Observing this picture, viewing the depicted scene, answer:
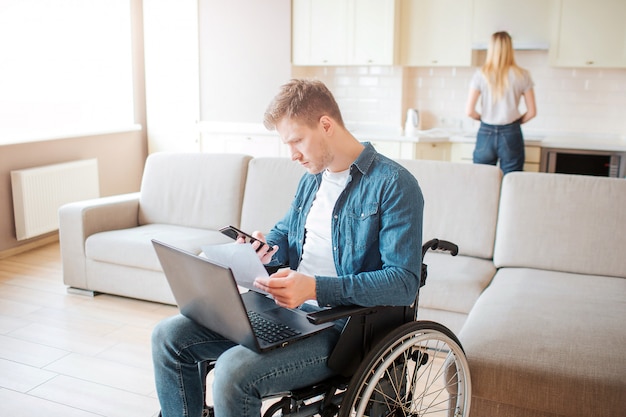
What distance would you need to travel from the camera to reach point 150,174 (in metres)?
3.98

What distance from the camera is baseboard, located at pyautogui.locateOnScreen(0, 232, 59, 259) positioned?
15.1 ft

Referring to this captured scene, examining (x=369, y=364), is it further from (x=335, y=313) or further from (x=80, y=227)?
(x=80, y=227)

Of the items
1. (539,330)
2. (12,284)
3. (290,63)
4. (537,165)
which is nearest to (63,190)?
(12,284)

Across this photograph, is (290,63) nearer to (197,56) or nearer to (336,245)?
(197,56)

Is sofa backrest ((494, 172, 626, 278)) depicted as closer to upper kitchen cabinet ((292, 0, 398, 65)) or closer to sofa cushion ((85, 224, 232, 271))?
sofa cushion ((85, 224, 232, 271))

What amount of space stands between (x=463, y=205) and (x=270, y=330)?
5.50 ft

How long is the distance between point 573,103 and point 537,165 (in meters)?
0.75

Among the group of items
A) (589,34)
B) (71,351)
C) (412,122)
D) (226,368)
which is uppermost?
(589,34)

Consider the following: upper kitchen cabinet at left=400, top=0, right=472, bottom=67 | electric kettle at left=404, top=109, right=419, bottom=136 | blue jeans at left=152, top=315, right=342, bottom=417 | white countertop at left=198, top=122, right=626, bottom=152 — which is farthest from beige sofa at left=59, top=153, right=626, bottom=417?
upper kitchen cabinet at left=400, top=0, right=472, bottom=67

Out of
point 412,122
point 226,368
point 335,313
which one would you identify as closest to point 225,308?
point 226,368

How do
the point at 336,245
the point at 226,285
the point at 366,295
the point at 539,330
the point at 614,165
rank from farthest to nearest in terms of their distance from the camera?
the point at 614,165
the point at 539,330
the point at 336,245
the point at 366,295
the point at 226,285

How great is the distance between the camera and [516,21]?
5.16m

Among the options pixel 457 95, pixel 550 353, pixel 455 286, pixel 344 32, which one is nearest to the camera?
pixel 550 353

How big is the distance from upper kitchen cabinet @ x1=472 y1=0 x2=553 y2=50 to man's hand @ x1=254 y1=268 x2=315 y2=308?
161 inches
